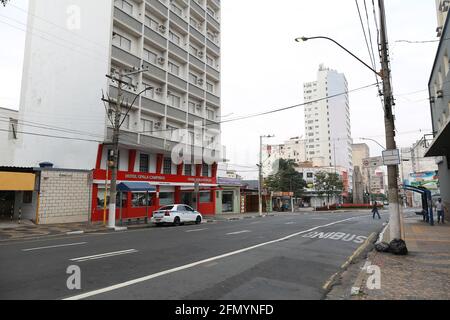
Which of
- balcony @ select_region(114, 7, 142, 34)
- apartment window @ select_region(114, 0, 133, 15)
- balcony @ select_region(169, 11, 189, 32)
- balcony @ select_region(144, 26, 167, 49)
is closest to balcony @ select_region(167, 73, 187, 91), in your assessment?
balcony @ select_region(144, 26, 167, 49)

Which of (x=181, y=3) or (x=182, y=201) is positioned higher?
(x=181, y=3)

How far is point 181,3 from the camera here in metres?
35.6

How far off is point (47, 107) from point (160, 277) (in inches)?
903

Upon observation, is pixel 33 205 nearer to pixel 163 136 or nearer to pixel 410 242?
pixel 163 136

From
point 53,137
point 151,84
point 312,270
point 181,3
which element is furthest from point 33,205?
point 181,3

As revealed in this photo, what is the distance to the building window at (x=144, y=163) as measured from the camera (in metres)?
29.1

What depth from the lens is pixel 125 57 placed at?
27000 millimetres

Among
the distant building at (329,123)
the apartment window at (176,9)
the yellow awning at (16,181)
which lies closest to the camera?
the yellow awning at (16,181)

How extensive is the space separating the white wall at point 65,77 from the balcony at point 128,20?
0.65 m

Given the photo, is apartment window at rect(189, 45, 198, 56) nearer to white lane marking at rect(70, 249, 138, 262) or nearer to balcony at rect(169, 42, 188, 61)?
balcony at rect(169, 42, 188, 61)

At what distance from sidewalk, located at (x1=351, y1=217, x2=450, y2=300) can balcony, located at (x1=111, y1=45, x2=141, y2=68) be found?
23403 millimetres

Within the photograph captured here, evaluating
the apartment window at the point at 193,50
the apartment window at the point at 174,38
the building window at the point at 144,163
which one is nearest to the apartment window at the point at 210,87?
the apartment window at the point at 193,50

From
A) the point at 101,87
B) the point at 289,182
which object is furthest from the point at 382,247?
the point at 289,182

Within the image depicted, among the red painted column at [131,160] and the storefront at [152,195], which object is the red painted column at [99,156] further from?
the red painted column at [131,160]
